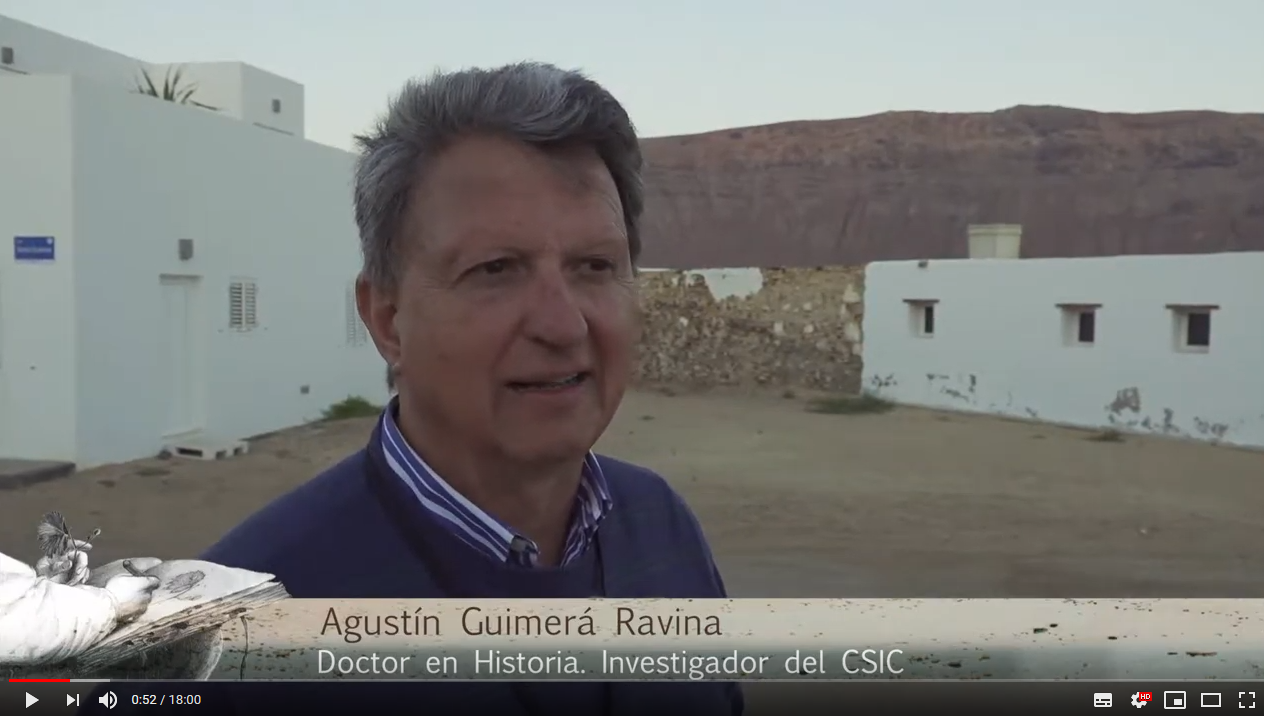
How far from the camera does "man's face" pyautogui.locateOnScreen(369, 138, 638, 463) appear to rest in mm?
1301

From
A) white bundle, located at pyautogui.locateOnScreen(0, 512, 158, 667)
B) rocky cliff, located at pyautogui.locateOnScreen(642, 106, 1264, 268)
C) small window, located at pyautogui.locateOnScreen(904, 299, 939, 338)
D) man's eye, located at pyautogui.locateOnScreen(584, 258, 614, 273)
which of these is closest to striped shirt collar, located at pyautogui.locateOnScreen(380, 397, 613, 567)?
man's eye, located at pyautogui.locateOnScreen(584, 258, 614, 273)

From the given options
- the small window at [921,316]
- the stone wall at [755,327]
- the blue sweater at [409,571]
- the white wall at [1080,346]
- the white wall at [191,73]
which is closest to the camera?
the blue sweater at [409,571]

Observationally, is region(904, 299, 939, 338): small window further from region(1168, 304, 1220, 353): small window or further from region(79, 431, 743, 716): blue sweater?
region(79, 431, 743, 716): blue sweater

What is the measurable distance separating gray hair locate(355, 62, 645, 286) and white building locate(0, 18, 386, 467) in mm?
6555

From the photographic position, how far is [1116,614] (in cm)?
279

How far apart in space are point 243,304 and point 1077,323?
9039 millimetres

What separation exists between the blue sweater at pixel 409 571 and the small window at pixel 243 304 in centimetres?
788

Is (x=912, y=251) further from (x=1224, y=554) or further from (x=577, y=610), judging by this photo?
(x=577, y=610)

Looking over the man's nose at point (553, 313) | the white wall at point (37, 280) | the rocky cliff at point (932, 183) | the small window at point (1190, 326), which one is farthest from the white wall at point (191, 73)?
the rocky cliff at point (932, 183)

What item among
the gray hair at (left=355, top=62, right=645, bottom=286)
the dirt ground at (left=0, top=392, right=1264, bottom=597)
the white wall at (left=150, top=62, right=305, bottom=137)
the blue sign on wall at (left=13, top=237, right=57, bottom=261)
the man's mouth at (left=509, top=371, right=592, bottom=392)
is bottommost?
the dirt ground at (left=0, top=392, right=1264, bottom=597)

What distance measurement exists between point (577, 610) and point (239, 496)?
588 cm

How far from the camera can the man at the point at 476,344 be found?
4.25 ft
